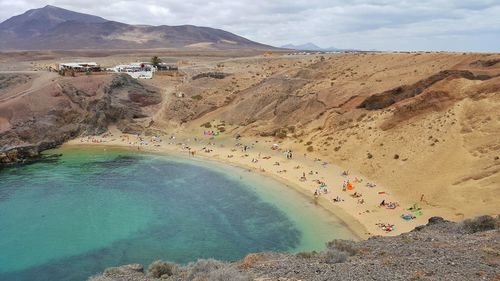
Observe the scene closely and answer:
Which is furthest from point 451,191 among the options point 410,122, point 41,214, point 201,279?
point 41,214

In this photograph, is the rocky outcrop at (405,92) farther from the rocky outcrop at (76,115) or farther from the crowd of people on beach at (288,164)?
the rocky outcrop at (76,115)

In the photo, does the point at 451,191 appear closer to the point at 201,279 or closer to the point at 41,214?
→ the point at 201,279

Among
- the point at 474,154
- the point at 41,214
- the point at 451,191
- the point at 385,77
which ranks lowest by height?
the point at 41,214

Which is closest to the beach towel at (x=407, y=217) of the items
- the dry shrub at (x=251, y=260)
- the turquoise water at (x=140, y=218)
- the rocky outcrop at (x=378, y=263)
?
the turquoise water at (x=140, y=218)

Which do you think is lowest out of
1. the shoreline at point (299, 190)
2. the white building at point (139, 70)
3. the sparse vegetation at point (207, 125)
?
the shoreline at point (299, 190)

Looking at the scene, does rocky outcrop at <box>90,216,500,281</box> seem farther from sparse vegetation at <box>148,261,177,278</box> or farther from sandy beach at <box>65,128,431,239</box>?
sandy beach at <box>65,128,431,239</box>

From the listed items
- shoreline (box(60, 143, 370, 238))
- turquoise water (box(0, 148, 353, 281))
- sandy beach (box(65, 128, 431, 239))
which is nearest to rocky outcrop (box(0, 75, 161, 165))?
sandy beach (box(65, 128, 431, 239))
